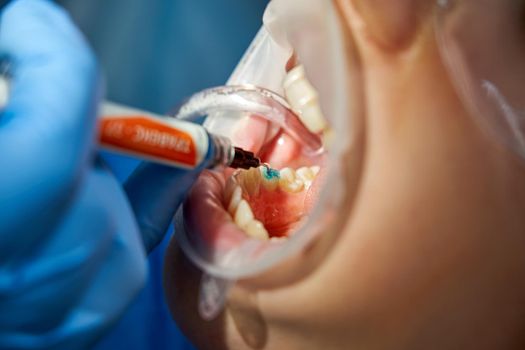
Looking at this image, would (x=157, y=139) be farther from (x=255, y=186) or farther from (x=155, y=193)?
(x=255, y=186)

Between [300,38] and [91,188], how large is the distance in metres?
0.30

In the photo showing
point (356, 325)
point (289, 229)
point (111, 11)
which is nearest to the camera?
point (356, 325)

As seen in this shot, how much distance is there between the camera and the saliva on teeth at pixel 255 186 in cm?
75

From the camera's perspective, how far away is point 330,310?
634 millimetres

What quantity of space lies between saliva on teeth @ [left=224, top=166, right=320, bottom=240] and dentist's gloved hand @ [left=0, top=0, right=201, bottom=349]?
176 mm

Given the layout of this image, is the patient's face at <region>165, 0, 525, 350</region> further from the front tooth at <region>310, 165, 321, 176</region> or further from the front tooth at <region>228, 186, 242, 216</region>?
the front tooth at <region>310, 165, 321, 176</region>

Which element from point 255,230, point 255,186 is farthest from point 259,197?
point 255,230

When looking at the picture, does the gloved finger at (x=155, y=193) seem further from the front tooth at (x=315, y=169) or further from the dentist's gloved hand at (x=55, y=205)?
the front tooth at (x=315, y=169)

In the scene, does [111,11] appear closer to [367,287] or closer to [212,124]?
[212,124]

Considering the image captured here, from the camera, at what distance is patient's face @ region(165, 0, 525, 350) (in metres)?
0.61

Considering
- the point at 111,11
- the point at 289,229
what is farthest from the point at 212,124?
the point at 111,11

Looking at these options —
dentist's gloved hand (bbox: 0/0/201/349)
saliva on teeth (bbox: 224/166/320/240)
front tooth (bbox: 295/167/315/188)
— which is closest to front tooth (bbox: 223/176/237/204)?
saliva on teeth (bbox: 224/166/320/240)

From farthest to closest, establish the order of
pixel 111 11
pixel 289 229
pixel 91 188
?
pixel 111 11 → pixel 289 229 → pixel 91 188

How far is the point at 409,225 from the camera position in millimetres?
610
